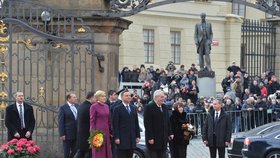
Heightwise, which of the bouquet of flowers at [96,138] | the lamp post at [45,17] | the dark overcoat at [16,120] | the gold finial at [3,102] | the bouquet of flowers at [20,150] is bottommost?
the bouquet of flowers at [20,150]

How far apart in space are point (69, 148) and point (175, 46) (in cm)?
3035

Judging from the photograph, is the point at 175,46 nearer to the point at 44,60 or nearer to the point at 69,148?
the point at 44,60

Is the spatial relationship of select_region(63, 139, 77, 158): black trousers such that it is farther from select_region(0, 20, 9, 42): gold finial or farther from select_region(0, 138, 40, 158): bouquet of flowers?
select_region(0, 20, 9, 42): gold finial

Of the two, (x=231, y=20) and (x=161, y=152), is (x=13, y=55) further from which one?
(x=231, y=20)

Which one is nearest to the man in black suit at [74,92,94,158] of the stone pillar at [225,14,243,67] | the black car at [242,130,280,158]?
the black car at [242,130,280,158]

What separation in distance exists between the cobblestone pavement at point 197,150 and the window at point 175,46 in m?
20.6

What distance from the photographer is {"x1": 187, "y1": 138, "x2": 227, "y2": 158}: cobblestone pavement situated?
83.6 feet

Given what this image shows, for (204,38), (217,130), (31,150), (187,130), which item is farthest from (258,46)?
(31,150)

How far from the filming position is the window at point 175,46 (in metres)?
49.7

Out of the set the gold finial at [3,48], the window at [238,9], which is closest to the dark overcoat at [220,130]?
the gold finial at [3,48]

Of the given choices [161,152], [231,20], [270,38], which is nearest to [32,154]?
[161,152]

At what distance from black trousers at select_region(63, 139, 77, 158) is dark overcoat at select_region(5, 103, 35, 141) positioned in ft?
2.40

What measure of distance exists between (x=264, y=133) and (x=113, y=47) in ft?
13.1

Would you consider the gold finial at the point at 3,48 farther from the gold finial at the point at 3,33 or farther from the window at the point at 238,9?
the window at the point at 238,9
